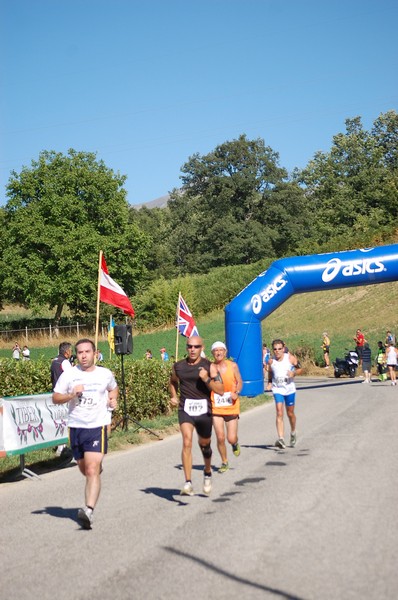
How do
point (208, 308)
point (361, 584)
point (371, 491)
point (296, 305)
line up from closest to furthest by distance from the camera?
point (361, 584)
point (371, 491)
point (296, 305)
point (208, 308)

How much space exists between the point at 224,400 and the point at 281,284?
15.1 metres

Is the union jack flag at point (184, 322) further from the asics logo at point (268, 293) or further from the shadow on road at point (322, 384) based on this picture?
the shadow on road at point (322, 384)

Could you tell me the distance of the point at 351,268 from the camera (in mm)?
26516

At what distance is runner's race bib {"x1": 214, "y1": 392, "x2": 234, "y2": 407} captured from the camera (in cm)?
1144

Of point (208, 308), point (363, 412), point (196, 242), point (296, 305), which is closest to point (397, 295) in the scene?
point (296, 305)

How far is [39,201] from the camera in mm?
67500

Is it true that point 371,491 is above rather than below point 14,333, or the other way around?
below

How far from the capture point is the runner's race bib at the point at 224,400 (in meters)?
11.4

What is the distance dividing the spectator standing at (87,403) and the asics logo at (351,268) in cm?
1883

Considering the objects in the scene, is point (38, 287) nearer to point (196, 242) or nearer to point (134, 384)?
point (196, 242)

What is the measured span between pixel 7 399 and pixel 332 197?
79270mm

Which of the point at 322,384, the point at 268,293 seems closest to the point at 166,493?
the point at 268,293

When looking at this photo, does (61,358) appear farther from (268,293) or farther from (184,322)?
(184,322)

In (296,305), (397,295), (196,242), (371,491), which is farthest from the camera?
(196,242)
